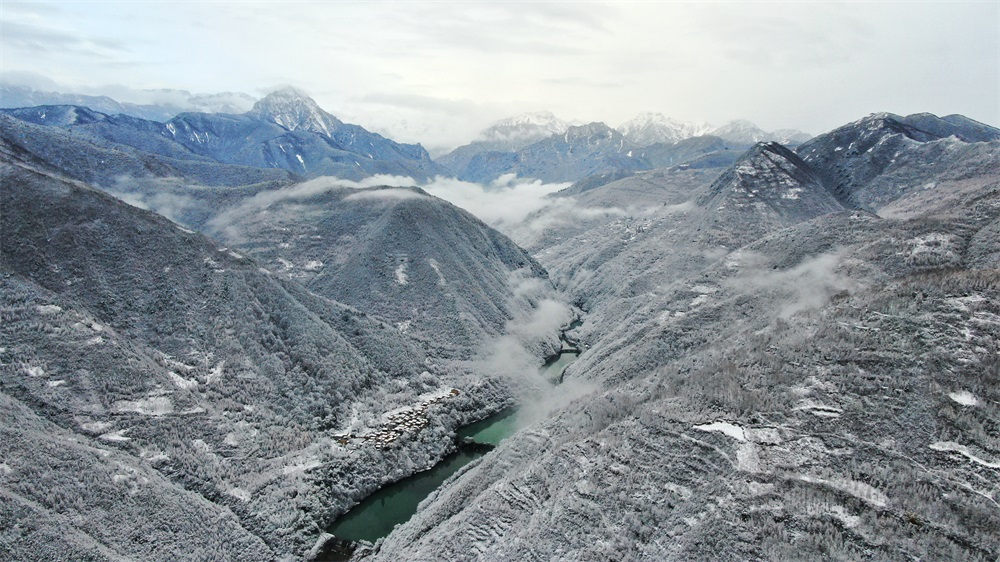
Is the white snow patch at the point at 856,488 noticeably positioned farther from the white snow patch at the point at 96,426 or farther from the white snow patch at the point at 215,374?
the white snow patch at the point at 215,374

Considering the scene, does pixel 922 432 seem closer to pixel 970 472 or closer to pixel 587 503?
pixel 970 472

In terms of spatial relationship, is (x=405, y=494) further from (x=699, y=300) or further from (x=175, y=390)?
(x=699, y=300)

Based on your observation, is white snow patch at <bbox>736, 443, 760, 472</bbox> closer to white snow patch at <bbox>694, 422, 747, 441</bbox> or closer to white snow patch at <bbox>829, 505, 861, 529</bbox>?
white snow patch at <bbox>694, 422, 747, 441</bbox>

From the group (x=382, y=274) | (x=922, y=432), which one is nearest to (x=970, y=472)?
(x=922, y=432)

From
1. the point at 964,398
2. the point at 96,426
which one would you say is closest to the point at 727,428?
the point at 964,398

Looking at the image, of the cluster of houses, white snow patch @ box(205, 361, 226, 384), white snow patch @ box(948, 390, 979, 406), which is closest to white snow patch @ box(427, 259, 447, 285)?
the cluster of houses
